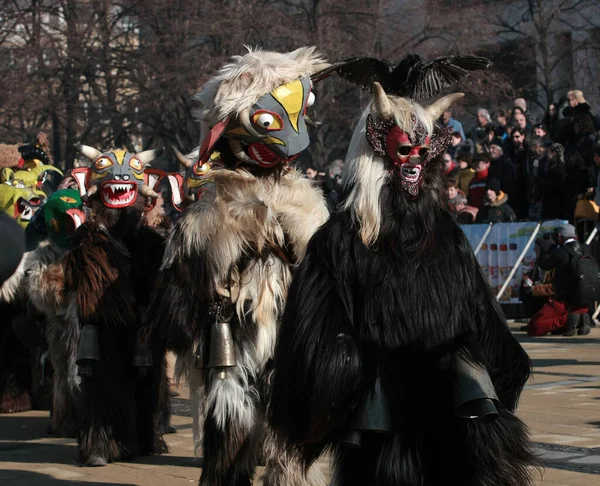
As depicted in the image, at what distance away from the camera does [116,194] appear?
25.5 feet

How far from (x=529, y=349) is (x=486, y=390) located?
27.9ft

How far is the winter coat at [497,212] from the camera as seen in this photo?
15.8 meters

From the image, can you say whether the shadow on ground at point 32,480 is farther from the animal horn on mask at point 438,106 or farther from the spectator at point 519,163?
the spectator at point 519,163

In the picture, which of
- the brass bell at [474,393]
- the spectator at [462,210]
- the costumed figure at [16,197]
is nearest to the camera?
the brass bell at [474,393]

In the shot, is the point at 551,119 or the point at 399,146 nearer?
the point at 399,146

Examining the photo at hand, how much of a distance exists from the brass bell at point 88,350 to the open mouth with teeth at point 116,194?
2.75ft

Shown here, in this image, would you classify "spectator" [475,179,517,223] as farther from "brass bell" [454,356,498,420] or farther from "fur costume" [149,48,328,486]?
"brass bell" [454,356,498,420]

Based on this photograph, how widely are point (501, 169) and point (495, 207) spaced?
534 millimetres

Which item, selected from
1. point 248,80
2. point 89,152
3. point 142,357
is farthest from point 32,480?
point 248,80

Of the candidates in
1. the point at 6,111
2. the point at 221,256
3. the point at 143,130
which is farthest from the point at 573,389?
the point at 6,111

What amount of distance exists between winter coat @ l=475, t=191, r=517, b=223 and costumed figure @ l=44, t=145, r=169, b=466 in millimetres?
8541

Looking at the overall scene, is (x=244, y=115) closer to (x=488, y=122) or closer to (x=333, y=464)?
(x=333, y=464)

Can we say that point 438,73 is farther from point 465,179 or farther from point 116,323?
point 465,179

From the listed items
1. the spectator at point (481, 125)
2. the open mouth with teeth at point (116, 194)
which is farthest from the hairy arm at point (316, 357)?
the spectator at point (481, 125)
